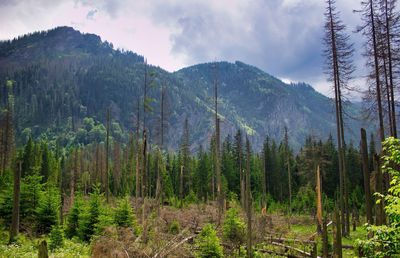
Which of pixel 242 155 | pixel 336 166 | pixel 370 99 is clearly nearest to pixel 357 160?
pixel 336 166

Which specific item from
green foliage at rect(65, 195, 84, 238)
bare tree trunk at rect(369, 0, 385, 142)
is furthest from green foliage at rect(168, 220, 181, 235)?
bare tree trunk at rect(369, 0, 385, 142)

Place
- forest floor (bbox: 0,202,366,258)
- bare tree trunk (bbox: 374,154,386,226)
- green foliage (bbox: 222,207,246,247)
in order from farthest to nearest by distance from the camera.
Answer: green foliage (bbox: 222,207,246,247) → forest floor (bbox: 0,202,366,258) → bare tree trunk (bbox: 374,154,386,226)

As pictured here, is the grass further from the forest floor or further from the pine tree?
the pine tree

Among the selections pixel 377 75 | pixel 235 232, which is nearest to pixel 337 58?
pixel 377 75

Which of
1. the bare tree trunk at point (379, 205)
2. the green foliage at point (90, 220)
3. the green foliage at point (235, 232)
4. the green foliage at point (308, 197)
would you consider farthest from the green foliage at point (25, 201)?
the green foliage at point (308, 197)

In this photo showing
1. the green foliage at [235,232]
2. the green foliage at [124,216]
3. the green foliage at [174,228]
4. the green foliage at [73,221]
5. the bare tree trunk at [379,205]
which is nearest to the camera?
the bare tree trunk at [379,205]

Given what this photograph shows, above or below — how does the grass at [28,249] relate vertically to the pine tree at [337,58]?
below

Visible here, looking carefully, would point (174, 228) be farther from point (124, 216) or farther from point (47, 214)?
point (47, 214)

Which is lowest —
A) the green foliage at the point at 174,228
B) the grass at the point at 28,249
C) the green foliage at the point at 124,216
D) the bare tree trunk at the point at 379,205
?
the green foliage at the point at 174,228

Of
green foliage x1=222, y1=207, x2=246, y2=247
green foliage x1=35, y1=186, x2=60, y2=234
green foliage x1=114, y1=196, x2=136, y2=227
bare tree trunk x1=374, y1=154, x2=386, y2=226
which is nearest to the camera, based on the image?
bare tree trunk x1=374, y1=154, x2=386, y2=226

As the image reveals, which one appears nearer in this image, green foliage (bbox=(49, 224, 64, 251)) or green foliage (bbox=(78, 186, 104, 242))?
green foliage (bbox=(49, 224, 64, 251))

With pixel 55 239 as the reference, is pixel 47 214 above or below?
above

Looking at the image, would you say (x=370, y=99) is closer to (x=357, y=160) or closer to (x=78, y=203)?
(x=78, y=203)

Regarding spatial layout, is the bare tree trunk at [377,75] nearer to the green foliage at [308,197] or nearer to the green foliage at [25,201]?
the green foliage at [25,201]
